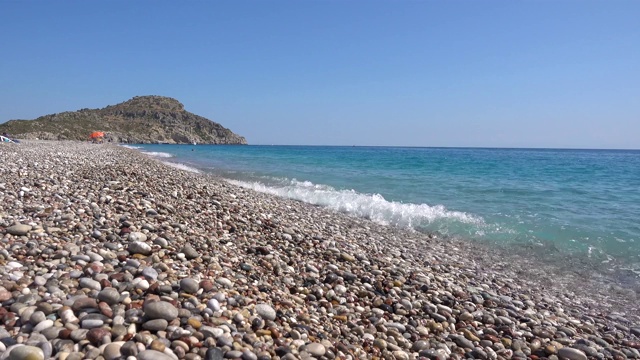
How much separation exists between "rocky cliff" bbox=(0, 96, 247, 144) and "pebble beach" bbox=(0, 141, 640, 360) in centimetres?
9559

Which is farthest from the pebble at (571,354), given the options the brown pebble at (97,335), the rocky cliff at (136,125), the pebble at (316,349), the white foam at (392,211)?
the rocky cliff at (136,125)

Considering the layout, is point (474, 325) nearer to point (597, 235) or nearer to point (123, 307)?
point (123, 307)

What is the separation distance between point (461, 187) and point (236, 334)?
64.3 feet

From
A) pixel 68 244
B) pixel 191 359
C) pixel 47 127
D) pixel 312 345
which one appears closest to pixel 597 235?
pixel 312 345

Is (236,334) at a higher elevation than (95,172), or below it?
below

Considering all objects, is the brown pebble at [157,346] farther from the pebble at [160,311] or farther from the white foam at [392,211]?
the white foam at [392,211]

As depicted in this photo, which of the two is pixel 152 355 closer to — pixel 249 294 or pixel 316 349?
pixel 316 349

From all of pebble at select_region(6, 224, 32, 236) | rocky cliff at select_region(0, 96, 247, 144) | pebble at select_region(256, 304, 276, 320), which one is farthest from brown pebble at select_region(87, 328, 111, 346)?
rocky cliff at select_region(0, 96, 247, 144)

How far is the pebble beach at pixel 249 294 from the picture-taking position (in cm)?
309

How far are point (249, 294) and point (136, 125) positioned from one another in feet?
490

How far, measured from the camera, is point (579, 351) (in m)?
4.29

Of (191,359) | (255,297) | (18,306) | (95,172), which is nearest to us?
(191,359)

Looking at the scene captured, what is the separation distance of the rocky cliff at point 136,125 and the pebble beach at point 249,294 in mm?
95588

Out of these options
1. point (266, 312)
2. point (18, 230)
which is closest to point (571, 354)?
point (266, 312)
